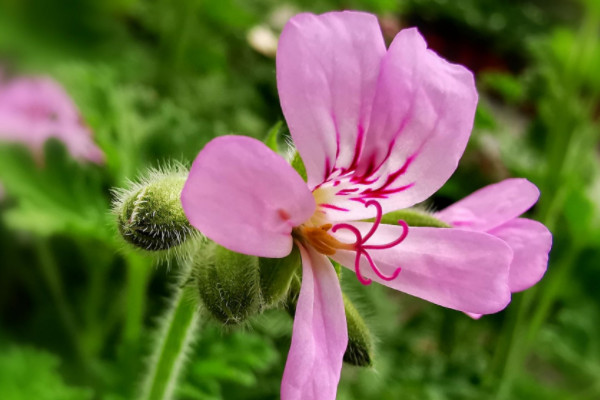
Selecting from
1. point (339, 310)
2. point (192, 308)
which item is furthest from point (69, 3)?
point (339, 310)

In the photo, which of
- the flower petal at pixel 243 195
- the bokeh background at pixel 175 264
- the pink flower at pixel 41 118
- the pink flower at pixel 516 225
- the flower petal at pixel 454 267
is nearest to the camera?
the flower petal at pixel 243 195

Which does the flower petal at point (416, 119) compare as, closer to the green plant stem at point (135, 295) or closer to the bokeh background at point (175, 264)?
the bokeh background at point (175, 264)

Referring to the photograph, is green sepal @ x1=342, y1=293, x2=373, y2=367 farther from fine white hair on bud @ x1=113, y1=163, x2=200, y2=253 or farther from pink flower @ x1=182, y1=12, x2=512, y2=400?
fine white hair on bud @ x1=113, y1=163, x2=200, y2=253

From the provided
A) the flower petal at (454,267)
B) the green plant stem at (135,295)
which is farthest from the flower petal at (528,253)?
the green plant stem at (135,295)

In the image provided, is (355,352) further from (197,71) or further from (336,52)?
(197,71)

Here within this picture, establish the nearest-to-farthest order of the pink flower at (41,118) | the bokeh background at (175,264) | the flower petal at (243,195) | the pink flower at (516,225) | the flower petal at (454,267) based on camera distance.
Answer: the flower petal at (243,195) < the flower petal at (454,267) < the pink flower at (516,225) < the bokeh background at (175,264) < the pink flower at (41,118)

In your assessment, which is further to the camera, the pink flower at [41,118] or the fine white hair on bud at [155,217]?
the pink flower at [41,118]
